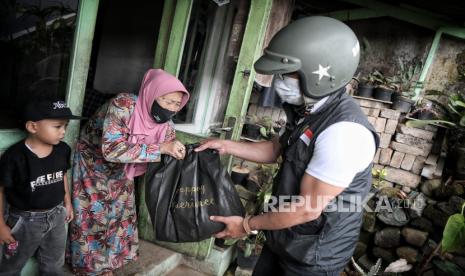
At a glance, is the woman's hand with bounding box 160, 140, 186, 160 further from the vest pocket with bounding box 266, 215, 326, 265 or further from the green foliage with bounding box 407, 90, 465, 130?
the green foliage with bounding box 407, 90, 465, 130

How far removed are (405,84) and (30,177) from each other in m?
4.64

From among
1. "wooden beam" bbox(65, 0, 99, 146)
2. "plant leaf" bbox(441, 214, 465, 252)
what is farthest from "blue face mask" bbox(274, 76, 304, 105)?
"plant leaf" bbox(441, 214, 465, 252)

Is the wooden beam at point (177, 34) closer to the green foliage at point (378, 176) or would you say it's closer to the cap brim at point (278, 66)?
the cap brim at point (278, 66)

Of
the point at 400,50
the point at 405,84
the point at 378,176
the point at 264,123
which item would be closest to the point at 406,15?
the point at 400,50

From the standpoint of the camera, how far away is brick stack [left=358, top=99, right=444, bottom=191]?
421cm

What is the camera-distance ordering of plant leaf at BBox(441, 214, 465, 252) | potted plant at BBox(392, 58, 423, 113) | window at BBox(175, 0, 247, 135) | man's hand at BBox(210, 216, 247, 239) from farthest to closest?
1. potted plant at BBox(392, 58, 423, 113)
2. window at BBox(175, 0, 247, 135)
3. plant leaf at BBox(441, 214, 465, 252)
4. man's hand at BBox(210, 216, 247, 239)

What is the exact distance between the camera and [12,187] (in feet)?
5.11

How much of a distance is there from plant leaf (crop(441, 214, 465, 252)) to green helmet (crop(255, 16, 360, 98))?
227cm

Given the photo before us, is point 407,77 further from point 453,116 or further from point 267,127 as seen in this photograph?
point 267,127

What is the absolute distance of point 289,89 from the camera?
1.48 metres

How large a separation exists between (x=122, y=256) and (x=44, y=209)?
3.01 feet

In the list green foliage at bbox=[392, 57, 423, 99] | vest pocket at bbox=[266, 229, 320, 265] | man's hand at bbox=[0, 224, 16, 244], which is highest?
green foliage at bbox=[392, 57, 423, 99]

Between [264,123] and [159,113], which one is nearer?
[159,113]

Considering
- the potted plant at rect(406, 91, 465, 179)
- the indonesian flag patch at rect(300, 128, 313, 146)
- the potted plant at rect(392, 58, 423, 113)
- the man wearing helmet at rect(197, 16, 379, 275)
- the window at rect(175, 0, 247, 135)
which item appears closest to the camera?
the man wearing helmet at rect(197, 16, 379, 275)
